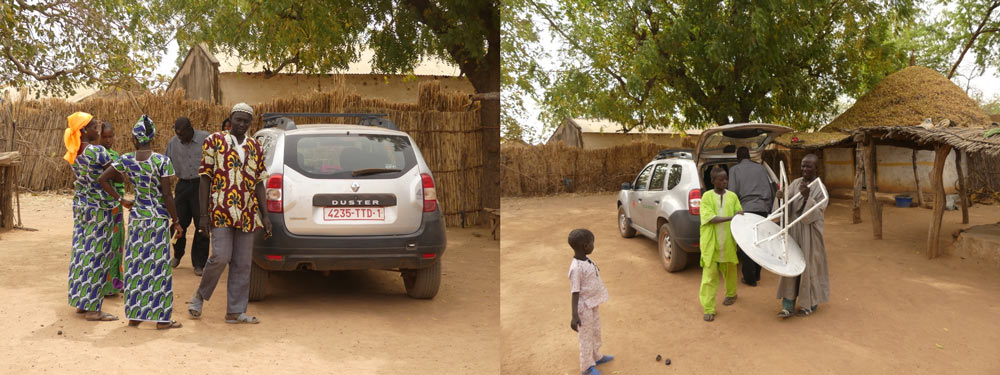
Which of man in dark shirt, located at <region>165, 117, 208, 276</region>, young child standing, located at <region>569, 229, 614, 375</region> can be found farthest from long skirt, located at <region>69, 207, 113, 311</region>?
young child standing, located at <region>569, 229, 614, 375</region>

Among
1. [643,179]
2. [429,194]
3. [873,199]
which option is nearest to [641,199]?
[643,179]

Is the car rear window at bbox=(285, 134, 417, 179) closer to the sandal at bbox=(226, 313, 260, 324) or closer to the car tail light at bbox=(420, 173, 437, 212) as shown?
the car tail light at bbox=(420, 173, 437, 212)

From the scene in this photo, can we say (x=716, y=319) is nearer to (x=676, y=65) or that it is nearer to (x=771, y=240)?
(x=771, y=240)

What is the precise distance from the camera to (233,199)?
16.0 ft

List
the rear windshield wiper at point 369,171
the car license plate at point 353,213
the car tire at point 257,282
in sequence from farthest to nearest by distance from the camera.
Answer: the car tire at point 257,282 → the rear windshield wiper at point 369,171 → the car license plate at point 353,213

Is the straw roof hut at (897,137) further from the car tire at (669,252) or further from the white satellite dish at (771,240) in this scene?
the car tire at (669,252)

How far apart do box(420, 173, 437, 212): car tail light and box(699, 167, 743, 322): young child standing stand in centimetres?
247

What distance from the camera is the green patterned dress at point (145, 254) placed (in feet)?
16.0

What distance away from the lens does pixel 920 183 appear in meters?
5.93

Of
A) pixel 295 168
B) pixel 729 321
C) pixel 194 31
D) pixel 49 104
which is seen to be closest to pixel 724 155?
pixel 729 321

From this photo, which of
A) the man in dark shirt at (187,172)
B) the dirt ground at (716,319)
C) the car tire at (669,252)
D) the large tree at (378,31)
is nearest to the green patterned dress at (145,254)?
the man in dark shirt at (187,172)

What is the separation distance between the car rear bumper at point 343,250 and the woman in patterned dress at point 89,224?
107 cm

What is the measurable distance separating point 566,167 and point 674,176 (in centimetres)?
53

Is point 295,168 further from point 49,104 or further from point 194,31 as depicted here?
point 49,104
